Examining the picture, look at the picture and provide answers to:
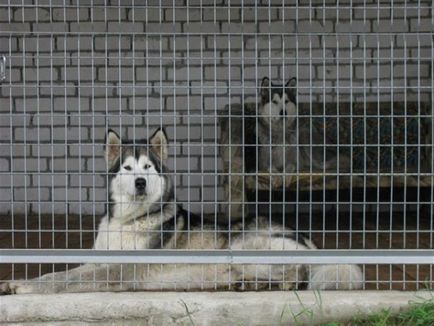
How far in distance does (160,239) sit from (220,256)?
2.10ft

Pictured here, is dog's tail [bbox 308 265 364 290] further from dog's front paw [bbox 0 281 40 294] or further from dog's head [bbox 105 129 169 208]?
dog's front paw [bbox 0 281 40 294]

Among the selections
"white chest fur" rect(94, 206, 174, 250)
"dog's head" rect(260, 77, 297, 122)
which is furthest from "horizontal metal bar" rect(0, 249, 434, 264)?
"dog's head" rect(260, 77, 297, 122)

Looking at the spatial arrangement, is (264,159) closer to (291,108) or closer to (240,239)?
(291,108)

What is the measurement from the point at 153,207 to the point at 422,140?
369cm

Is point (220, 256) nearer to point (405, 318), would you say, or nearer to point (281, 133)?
point (405, 318)

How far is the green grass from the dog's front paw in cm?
163

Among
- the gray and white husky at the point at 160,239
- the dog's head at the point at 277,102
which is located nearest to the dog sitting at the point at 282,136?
the dog's head at the point at 277,102

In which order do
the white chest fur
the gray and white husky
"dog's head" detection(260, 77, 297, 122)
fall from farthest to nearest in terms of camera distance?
"dog's head" detection(260, 77, 297, 122) < the white chest fur < the gray and white husky

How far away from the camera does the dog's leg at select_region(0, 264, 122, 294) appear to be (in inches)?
142

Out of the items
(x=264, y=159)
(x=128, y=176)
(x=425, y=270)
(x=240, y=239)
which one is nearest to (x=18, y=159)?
(x=264, y=159)

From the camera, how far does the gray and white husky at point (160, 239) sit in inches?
148

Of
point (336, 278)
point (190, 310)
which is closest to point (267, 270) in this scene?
point (336, 278)

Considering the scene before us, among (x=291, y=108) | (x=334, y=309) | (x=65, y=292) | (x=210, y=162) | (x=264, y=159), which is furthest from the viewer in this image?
(x=210, y=162)

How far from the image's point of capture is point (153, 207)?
4.08 metres
